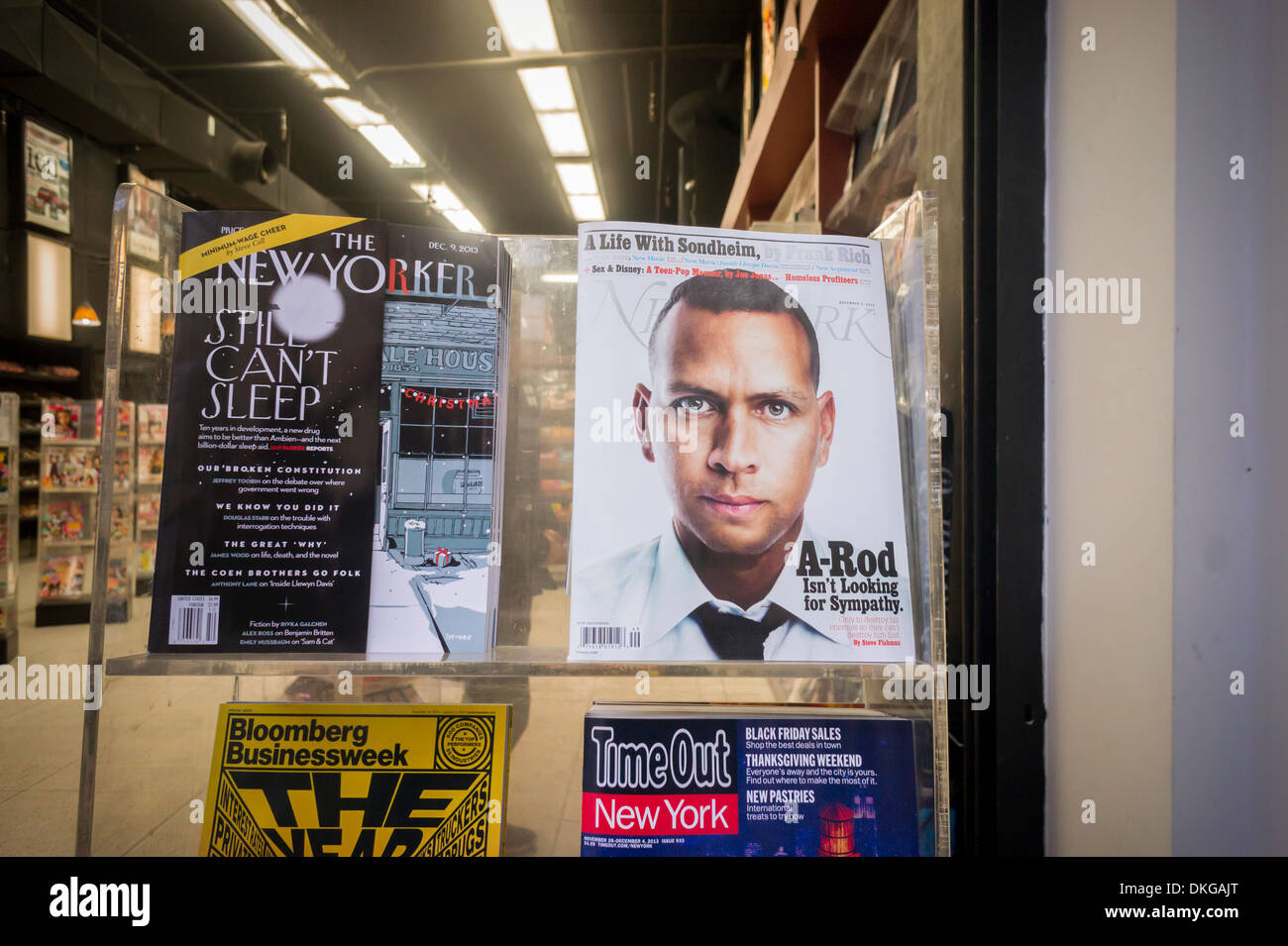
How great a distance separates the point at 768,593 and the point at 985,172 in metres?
0.67

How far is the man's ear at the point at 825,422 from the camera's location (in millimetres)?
931

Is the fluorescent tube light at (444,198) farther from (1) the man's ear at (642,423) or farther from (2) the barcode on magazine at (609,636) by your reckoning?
(2) the barcode on magazine at (609,636)

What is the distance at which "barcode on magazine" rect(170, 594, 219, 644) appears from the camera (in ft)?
2.78

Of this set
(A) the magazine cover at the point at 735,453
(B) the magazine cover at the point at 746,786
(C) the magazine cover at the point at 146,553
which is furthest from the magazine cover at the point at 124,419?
(B) the magazine cover at the point at 746,786

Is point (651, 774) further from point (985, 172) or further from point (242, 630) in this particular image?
point (985, 172)

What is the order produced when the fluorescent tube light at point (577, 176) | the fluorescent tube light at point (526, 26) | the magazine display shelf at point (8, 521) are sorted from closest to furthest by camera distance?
the fluorescent tube light at point (526, 26) < the magazine display shelf at point (8, 521) < the fluorescent tube light at point (577, 176)

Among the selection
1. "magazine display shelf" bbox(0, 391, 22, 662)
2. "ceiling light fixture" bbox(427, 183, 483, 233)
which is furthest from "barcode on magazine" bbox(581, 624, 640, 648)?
"ceiling light fixture" bbox(427, 183, 483, 233)

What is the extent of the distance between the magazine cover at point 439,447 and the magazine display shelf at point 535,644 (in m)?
0.06

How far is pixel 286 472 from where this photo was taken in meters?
0.89

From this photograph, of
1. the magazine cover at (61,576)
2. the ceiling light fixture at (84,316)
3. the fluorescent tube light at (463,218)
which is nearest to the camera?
the magazine cover at (61,576)

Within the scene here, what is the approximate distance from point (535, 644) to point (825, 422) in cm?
52

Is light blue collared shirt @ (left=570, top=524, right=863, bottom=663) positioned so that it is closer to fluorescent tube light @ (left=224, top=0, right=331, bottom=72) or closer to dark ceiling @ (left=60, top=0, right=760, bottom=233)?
dark ceiling @ (left=60, top=0, right=760, bottom=233)
